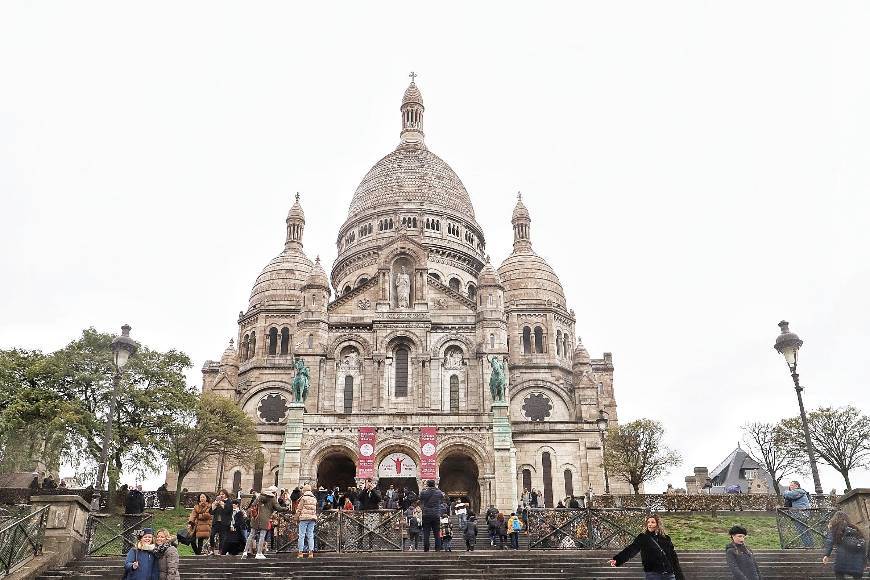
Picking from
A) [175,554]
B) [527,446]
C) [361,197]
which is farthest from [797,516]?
[361,197]

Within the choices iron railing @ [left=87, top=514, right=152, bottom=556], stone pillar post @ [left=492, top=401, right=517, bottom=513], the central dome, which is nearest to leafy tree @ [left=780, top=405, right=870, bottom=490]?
stone pillar post @ [left=492, top=401, right=517, bottom=513]

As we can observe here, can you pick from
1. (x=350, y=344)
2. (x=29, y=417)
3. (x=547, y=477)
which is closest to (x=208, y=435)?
(x=29, y=417)

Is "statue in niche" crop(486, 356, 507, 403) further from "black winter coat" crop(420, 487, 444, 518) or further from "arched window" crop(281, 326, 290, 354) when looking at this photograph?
"black winter coat" crop(420, 487, 444, 518)

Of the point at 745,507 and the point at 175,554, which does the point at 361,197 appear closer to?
the point at 745,507

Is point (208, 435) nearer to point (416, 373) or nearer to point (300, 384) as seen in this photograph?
point (300, 384)

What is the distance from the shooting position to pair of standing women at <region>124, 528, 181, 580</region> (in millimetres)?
11648

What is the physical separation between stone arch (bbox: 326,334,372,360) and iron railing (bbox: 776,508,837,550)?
31589mm

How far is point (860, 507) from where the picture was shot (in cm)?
1806

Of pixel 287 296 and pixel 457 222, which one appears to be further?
pixel 457 222

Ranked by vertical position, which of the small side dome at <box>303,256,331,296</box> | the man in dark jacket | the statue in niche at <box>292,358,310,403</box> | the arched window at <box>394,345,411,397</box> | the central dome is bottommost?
the man in dark jacket

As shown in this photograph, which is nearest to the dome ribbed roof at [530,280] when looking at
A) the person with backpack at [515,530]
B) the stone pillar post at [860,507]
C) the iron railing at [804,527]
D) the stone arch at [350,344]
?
the stone arch at [350,344]

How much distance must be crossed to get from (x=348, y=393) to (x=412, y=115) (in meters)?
43.5

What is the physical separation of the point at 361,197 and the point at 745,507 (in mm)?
45656

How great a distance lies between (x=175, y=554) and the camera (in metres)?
12.0
